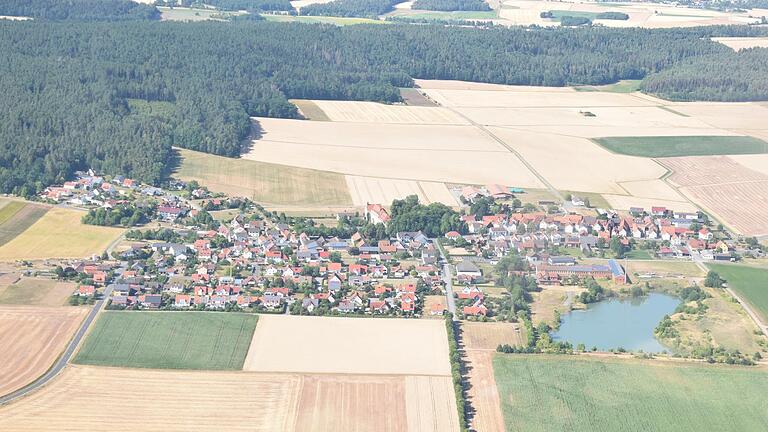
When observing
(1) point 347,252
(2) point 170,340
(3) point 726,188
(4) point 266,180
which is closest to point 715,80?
(3) point 726,188

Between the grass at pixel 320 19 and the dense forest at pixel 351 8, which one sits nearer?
the grass at pixel 320 19

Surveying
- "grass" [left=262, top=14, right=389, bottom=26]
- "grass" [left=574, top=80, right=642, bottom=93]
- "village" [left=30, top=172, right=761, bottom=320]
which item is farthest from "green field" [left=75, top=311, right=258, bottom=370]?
"grass" [left=262, top=14, right=389, bottom=26]

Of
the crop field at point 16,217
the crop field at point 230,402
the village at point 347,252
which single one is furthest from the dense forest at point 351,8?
the crop field at point 230,402

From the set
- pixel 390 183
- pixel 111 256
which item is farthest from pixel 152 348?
pixel 390 183

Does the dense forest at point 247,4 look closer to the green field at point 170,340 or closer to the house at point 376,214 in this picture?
the house at point 376,214

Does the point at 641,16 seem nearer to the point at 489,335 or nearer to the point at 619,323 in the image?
the point at 619,323
